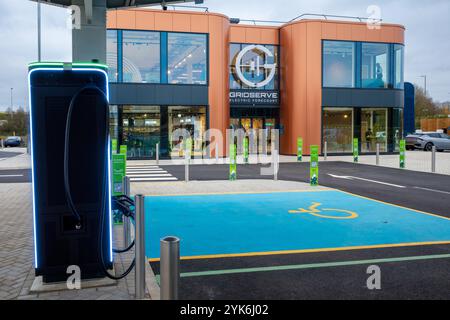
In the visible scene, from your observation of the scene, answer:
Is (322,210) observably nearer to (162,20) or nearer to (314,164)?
(314,164)

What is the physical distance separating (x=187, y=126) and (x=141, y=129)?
2613 millimetres

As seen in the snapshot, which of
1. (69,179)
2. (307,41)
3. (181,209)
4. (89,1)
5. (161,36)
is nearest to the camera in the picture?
(69,179)

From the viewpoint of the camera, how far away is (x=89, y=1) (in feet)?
24.2

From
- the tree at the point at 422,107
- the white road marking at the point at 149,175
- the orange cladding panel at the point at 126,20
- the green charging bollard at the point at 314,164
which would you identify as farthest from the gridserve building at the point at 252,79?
the tree at the point at 422,107

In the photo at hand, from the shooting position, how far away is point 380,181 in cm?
1513

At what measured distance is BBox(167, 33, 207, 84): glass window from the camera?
82.9ft

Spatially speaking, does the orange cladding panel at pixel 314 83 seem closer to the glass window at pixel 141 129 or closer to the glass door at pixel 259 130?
the glass door at pixel 259 130

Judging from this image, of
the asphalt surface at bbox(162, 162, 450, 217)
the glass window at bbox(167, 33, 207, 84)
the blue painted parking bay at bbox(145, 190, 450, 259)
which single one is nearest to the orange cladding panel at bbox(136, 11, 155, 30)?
the glass window at bbox(167, 33, 207, 84)

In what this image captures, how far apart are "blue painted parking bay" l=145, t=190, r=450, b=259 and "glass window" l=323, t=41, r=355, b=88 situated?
58.7 ft

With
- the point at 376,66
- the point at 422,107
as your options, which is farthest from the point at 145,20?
the point at 422,107

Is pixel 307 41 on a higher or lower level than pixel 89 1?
higher

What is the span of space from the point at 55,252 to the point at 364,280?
338 centimetres
